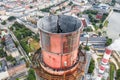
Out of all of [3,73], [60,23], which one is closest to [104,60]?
[3,73]

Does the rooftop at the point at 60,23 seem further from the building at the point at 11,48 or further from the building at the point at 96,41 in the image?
the building at the point at 96,41

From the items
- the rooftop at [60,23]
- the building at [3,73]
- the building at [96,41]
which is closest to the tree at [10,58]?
the building at [3,73]

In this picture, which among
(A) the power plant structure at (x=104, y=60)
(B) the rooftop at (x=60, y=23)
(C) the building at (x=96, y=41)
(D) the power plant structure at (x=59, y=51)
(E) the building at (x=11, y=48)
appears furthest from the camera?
(C) the building at (x=96, y=41)

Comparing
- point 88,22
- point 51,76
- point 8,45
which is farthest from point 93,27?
point 51,76

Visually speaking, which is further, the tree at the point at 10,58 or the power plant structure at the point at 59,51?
the tree at the point at 10,58

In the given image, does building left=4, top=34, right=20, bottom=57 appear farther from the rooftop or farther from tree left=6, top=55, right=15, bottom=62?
the rooftop

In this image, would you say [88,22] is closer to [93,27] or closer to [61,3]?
[93,27]

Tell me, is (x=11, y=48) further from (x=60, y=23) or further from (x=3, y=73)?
(x=60, y=23)

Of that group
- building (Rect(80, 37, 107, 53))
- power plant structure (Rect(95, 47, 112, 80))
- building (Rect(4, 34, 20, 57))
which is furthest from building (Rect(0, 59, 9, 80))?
building (Rect(80, 37, 107, 53))
